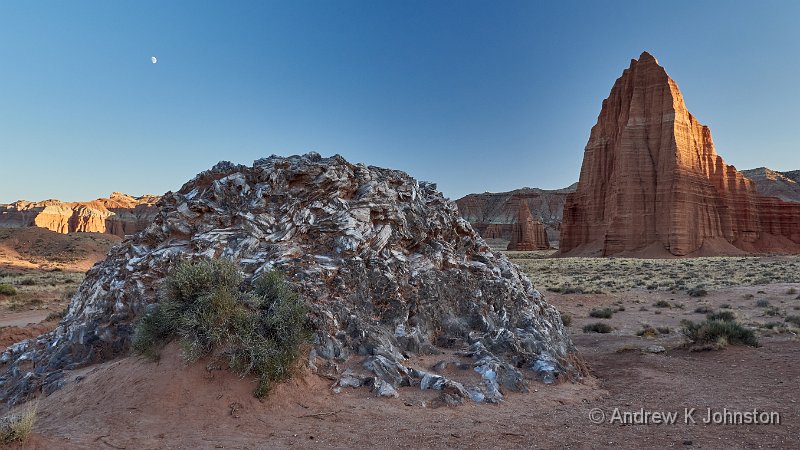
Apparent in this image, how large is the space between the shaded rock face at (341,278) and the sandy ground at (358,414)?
546 millimetres

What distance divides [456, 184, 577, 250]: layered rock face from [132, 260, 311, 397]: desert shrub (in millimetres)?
129625

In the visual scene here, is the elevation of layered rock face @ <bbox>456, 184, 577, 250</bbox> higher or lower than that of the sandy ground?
higher

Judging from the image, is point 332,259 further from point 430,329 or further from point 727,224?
point 727,224

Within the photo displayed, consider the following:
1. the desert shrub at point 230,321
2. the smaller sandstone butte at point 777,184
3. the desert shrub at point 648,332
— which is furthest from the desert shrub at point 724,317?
the smaller sandstone butte at point 777,184

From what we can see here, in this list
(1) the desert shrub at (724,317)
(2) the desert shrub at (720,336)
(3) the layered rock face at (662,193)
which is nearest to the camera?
(2) the desert shrub at (720,336)

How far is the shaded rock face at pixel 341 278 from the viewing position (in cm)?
804

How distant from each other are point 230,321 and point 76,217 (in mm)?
151492

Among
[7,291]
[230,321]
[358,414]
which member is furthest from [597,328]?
[7,291]

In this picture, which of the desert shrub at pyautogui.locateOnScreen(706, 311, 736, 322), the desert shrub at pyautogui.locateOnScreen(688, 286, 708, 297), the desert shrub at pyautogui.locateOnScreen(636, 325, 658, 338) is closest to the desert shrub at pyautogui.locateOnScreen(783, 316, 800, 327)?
the desert shrub at pyautogui.locateOnScreen(706, 311, 736, 322)

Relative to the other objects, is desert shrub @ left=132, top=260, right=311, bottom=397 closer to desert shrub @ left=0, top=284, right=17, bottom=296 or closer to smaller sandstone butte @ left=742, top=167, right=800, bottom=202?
desert shrub @ left=0, top=284, right=17, bottom=296

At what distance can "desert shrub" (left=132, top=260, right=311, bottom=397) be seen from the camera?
6.62 m

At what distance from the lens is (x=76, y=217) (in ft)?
426

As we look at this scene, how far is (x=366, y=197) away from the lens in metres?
9.85

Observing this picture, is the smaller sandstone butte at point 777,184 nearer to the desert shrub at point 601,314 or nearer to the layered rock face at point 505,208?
the layered rock face at point 505,208
